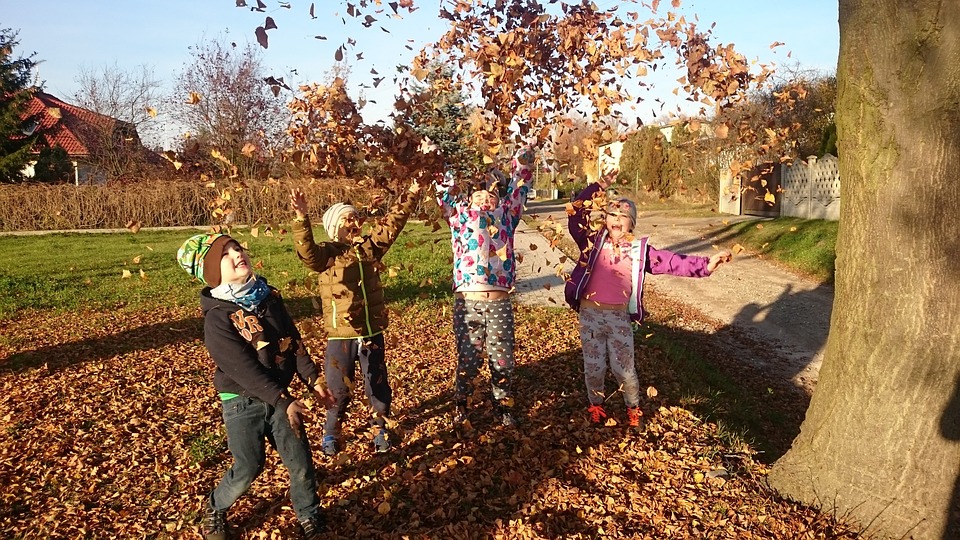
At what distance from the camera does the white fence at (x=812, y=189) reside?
58.6 ft

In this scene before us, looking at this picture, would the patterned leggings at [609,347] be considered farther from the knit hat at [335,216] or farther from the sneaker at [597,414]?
the knit hat at [335,216]

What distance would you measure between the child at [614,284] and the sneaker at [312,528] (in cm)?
210

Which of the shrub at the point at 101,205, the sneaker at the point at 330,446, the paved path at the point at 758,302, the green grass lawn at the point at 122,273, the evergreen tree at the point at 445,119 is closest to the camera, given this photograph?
the evergreen tree at the point at 445,119

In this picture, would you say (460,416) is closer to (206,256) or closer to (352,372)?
(352,372)

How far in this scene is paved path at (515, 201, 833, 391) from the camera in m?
7.62

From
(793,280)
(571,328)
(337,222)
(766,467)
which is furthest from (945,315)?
(793,280)

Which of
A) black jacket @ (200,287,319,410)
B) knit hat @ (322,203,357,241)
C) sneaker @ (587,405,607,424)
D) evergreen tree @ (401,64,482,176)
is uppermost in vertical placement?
evergreen tree @ (401,64,482,176)

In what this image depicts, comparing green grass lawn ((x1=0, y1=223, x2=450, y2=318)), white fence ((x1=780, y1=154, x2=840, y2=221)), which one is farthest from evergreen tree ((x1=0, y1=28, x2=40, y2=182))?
white fence ((x1=780, y1=154, x2=840, y2=221))

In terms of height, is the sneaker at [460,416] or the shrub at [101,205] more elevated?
the shrub at [101,205]

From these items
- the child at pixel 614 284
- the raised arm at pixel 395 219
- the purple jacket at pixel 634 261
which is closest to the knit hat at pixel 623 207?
the child at pixel 614 284

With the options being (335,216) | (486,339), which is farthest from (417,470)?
(335,216)

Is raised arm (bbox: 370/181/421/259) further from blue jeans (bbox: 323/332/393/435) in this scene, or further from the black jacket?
the black jacket

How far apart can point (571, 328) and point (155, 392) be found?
456 centimetres

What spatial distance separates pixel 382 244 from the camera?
14.5 ft
